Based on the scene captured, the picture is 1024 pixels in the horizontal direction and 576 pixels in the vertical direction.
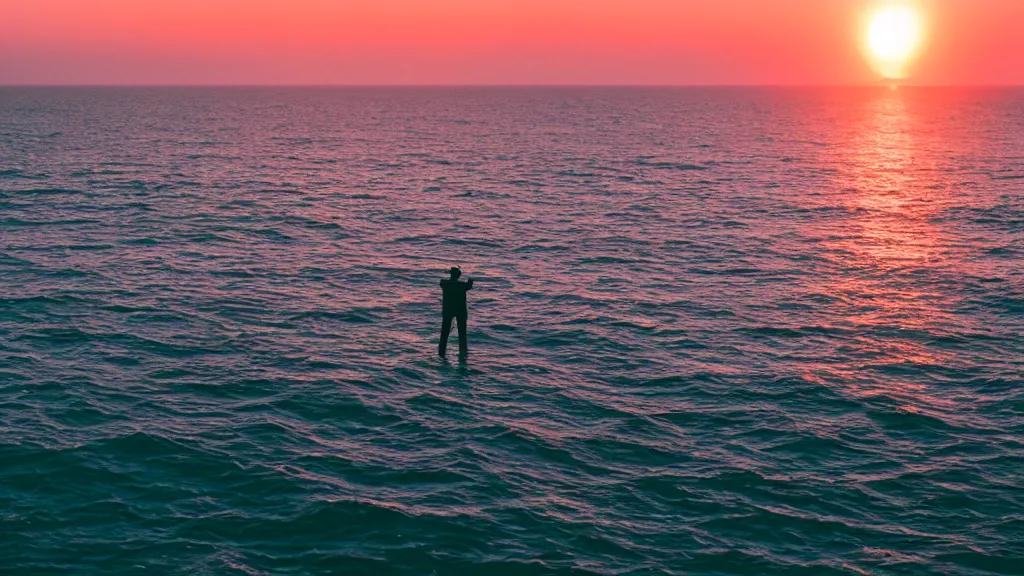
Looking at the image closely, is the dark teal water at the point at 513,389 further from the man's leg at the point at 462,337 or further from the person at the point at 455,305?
the person at the point at 455,305

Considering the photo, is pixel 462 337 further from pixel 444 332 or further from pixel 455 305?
pixel 455 305

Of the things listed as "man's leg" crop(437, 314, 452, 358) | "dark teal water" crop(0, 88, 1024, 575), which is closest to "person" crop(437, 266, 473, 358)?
"man's leg" crop(437, 314, 452, 358)

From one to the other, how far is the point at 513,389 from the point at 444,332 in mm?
3444

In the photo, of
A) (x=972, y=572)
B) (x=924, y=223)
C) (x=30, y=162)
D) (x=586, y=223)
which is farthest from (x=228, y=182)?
(x=972, y=572)

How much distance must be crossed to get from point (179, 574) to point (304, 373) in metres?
11.7

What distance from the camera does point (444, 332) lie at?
A: 29.9m

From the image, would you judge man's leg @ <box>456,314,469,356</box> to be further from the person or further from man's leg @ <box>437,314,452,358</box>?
man's leg @ <box>437,314,452,358</box>

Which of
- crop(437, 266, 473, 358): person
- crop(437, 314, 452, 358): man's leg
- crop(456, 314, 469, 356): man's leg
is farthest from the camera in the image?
crop(437, 314, 452, 358): man's leg

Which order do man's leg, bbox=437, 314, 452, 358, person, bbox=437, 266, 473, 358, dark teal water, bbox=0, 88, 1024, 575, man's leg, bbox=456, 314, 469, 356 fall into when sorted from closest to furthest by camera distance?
dark teal water, bbox=0, 88, 1024, 575, person, bbox=437, 266, 473, 358, man's leg, bbox=456, 314, 469, 356, man's leg, bbox=437, 314, 452, 358

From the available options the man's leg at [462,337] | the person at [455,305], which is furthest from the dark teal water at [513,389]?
the person at [455,305]

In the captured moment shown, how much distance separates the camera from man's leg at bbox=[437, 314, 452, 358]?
2970 cm

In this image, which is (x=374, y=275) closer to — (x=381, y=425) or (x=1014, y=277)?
(x=381, y=425)

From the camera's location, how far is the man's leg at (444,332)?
97.5 ft

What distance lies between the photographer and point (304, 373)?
28.7 metres
